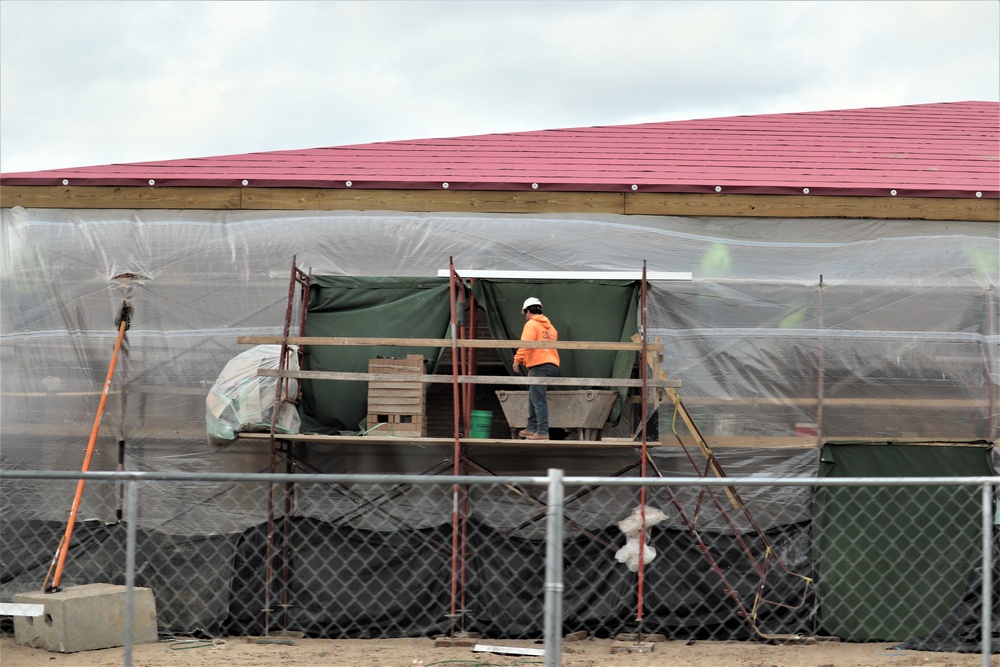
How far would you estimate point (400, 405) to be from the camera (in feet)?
34.7

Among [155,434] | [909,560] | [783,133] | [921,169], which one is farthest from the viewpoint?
[783,133]

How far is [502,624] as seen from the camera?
10.7m

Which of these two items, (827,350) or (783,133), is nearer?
(827,350)

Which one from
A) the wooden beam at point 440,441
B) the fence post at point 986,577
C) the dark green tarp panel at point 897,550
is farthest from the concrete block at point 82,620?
the fence post at point 986,577

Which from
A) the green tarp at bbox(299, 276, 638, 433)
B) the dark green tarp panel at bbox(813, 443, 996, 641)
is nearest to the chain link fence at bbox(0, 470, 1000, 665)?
the dark green tarp panel at bbox(813, 443, 996, 641)

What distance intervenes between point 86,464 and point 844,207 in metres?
Answer: 7.86

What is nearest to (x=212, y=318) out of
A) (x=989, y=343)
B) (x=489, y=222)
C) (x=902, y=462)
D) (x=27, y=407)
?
(x=27, y=407)

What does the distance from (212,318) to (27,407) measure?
208 centimetres

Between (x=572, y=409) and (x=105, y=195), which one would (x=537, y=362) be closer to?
(x=572, y=409)

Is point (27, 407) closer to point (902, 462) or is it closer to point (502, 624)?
point (502, 624)

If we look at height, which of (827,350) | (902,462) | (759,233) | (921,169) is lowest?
(902,462)

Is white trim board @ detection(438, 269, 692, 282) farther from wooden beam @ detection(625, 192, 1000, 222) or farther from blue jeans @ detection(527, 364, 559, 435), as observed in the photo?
blue jeans @ detection(527, 364, 559, 435)

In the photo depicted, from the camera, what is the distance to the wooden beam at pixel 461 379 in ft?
33.3

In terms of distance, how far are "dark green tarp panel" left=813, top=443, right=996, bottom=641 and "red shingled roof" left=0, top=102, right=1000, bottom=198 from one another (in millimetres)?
2871
